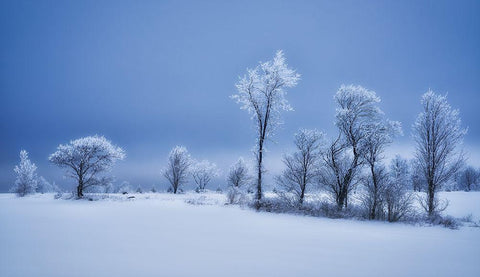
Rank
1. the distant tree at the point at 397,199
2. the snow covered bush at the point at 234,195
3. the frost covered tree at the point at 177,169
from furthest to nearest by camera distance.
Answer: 1. the frost covered tree at the point at 177,169
2. the snow covered bush at the point at 234,195
3. the distant tree at the point at 397,199

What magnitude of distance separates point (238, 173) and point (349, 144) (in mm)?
36456

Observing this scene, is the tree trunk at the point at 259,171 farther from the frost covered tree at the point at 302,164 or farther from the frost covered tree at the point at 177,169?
the frost covered tree at the point at 177,169

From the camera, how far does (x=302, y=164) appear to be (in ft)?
66.5

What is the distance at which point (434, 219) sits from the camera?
10.2 m

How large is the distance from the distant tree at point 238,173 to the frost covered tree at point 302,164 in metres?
28.7

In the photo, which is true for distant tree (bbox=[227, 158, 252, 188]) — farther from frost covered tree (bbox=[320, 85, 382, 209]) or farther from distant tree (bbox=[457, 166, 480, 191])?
distant tree (bbox=[457, 166, 480, 191])

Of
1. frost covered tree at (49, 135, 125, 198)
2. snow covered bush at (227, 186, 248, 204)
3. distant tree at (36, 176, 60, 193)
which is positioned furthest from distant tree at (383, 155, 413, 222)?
distant tree at (36, 176, 60, 193)

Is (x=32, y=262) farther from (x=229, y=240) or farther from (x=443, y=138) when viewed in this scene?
(x=443, y=138)

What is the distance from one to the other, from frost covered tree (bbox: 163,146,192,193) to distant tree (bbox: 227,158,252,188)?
9782 millimetres

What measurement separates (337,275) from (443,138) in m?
17.2

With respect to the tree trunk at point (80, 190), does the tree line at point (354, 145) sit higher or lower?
higher

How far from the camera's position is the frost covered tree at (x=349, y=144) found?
14.1 metres

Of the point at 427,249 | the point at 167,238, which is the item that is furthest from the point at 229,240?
the point at 427,249

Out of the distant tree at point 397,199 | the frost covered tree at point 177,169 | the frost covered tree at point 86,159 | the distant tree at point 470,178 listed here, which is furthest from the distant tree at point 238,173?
the distant tree at point 470,178
